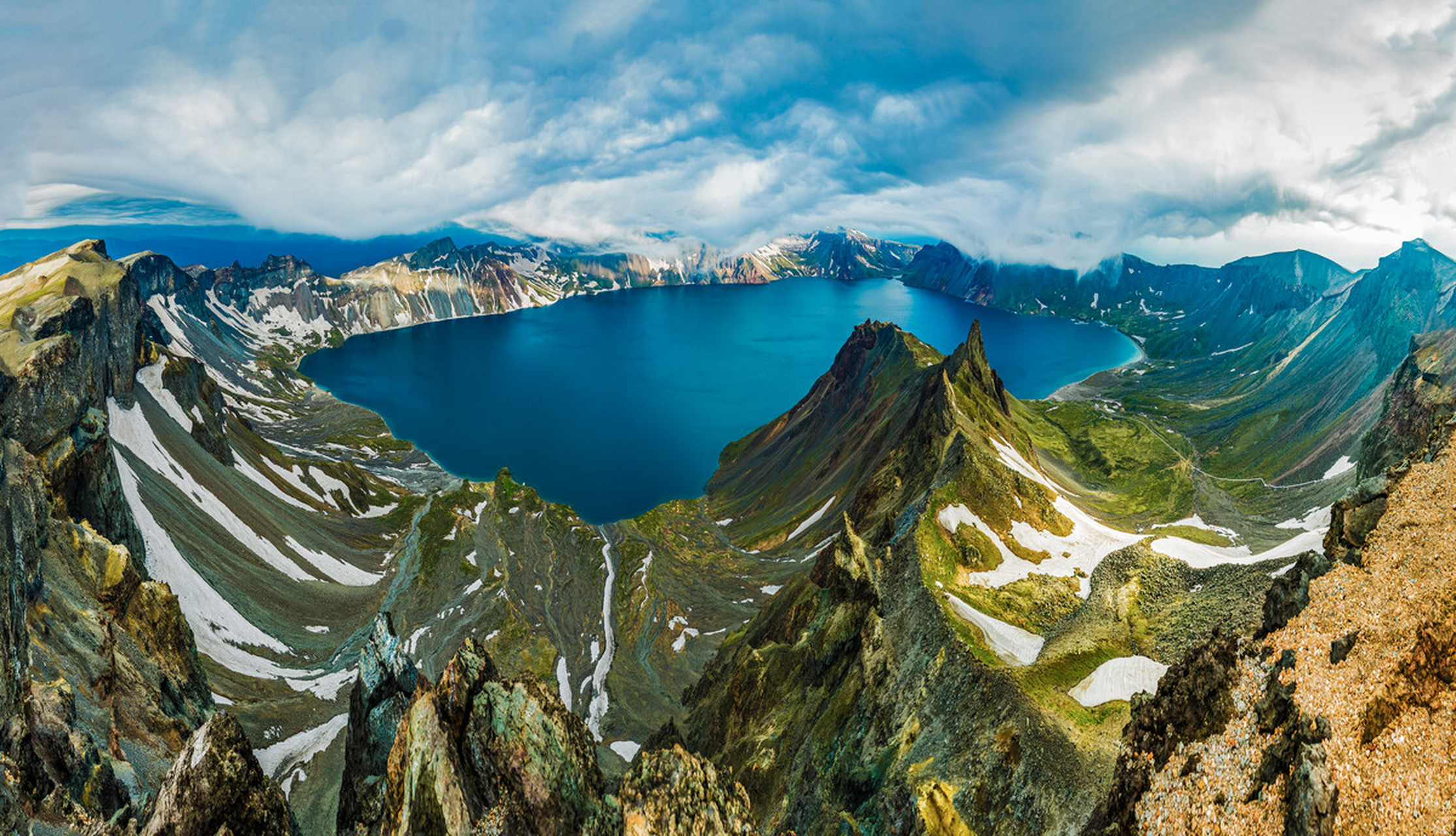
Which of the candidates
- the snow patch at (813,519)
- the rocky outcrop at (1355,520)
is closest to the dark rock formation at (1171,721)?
the rocky outcrop at (1355,520)

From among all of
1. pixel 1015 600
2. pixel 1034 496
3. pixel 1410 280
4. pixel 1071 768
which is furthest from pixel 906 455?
pixel 1410 280

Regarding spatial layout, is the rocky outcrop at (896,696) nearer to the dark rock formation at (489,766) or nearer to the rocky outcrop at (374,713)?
the dark rock formation at (489,766)

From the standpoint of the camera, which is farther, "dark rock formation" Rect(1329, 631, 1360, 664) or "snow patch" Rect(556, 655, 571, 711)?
"snow patch" Rect(556, 655, 571, 711)

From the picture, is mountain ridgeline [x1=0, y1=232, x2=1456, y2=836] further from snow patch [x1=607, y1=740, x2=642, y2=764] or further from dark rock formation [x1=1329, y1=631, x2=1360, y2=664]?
dark rock formation [x1=1329, y1=631, x2=1360, y2=664]

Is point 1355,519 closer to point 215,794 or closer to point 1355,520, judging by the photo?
point 1355,520

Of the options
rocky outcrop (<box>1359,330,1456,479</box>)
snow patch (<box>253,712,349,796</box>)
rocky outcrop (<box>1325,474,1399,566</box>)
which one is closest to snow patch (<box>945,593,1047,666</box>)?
rocky outcrop (<box>1325,474,1399,566</box>)

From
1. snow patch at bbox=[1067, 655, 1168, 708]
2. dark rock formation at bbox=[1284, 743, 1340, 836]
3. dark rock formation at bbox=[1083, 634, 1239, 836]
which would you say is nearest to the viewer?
dark rock formation at bbox=[1284, 743, 1340, 836]

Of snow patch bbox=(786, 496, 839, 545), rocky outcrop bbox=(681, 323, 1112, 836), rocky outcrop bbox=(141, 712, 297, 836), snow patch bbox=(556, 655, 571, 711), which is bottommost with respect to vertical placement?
snow patch bbox=(556, 655, 571, 711)
